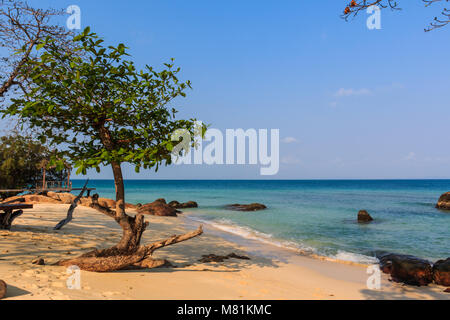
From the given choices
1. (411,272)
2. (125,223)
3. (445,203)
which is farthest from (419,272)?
(445,203)

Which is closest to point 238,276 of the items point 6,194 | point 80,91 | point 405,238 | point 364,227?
point 80,91

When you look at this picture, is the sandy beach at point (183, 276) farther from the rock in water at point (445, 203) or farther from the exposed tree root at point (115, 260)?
the rock in water at point (445, 203)

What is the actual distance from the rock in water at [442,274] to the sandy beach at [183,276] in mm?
433

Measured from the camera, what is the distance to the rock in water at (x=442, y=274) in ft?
30.0

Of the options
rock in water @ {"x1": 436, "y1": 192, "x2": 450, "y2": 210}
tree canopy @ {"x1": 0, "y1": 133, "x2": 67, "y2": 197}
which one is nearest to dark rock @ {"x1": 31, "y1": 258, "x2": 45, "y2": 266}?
tree canopy @ {"x1": 0, "y1": 133, "x2": 67, "y2": 197}

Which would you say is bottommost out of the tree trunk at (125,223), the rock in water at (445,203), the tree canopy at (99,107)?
the rock in water at (445,203)

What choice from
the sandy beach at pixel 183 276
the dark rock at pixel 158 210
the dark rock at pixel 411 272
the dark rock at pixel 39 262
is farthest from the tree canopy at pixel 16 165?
the dark rock at pixel 411 272

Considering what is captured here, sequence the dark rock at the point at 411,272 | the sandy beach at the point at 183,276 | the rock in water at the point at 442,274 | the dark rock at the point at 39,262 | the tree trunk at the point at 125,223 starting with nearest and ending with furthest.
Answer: the sandy beach at the point at 183,276
the dark rock at the point at 39,262
the tree trunk at the point at 125,223
the rock in water at the point at 442,274
the dark rock at the point at 411,272

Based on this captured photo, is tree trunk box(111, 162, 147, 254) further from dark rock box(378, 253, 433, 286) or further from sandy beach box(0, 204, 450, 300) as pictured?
dark rock box(378, 253, 433, 286)

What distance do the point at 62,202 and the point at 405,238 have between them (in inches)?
1040

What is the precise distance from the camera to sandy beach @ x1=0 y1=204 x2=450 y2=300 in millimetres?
5721

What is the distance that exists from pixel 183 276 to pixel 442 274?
814 centimetres

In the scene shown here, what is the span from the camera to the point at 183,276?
23.6 ft

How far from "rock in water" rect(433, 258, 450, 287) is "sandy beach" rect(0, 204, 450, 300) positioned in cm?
43
